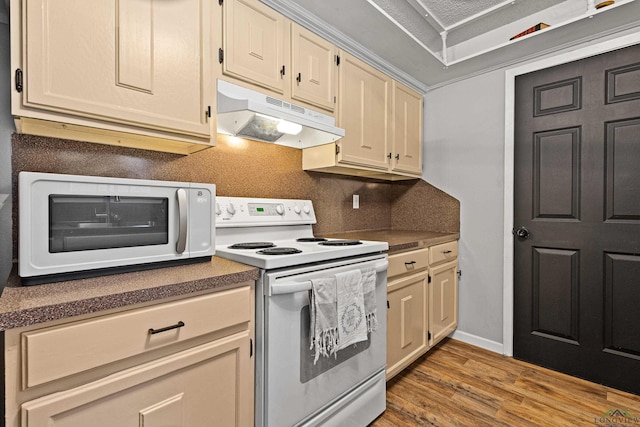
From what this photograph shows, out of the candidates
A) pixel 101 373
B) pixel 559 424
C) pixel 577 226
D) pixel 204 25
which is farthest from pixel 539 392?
pixel 204 25

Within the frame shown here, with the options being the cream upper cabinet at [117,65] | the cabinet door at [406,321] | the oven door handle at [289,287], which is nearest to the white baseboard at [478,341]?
the cabinet door at [406,321]

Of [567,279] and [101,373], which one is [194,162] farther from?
[567,279]

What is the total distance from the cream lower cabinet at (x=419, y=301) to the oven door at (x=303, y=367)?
0.27m

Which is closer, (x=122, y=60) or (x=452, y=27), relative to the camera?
(x=122, y=60)

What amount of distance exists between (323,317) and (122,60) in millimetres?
1238

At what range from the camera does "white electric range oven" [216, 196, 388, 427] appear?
47.1 inches

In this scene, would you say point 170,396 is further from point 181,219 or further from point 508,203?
point 508,203

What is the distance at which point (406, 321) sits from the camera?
201 centimetres

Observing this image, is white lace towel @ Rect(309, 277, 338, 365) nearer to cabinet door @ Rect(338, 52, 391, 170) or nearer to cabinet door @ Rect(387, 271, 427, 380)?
cabinet door @ Rect(387, 271, 427, 380)

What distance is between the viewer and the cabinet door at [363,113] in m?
2.02

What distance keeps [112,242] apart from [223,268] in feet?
1.24

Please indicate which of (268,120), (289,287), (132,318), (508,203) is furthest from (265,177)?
(508,203)

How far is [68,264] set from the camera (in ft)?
3.19

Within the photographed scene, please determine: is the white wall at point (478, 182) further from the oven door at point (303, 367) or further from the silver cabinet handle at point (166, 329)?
the silver cabinet handle at point (166, 329)
